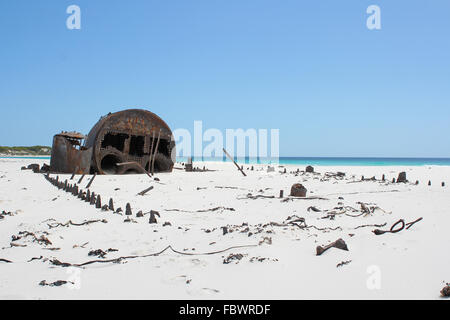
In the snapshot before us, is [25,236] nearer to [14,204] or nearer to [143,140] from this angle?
[14,204]

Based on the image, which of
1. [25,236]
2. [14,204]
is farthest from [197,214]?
[14,204]

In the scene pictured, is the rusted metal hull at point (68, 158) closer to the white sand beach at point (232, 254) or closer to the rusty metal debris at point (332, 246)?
the white sand beach at point (232, 254)

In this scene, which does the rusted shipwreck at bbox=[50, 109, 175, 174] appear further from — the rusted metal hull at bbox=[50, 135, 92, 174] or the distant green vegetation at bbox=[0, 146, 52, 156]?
the distant green vegetation at bbox=[0, 146, 52, 156]

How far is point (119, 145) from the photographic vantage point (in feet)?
70.5

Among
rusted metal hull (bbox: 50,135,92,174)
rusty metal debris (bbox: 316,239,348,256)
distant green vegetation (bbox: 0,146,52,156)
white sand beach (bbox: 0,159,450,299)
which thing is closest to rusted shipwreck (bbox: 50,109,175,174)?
rusted metal hull (bbox: 50,135,92,174)

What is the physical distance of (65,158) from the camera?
18625 millimetres

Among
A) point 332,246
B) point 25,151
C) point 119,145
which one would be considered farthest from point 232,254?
point 25,151

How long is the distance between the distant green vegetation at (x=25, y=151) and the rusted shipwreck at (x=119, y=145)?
75.2m

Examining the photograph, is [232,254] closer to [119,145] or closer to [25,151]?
[119,145]

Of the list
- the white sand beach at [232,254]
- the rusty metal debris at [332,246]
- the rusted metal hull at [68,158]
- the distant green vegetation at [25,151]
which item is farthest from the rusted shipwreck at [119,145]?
the distant green vegetation at [25,151]

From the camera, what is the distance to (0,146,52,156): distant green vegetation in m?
83.4

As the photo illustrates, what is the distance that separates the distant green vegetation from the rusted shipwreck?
247ft

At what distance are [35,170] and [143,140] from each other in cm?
664
